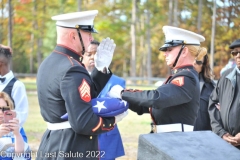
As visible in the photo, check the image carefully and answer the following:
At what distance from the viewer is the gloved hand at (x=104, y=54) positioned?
3.00m

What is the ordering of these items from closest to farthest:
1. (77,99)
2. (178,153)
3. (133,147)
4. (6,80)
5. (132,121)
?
(178,153), (77,99), (6,80), (133,147), (132,121)

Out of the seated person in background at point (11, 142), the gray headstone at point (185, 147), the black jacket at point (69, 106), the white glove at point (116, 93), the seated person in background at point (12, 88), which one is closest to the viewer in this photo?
the gray headstone at point (185, 147)

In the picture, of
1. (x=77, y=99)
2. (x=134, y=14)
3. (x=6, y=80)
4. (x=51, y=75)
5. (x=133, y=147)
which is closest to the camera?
(x=77, y=99)

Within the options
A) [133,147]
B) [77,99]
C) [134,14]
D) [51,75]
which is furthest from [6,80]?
[134,14]

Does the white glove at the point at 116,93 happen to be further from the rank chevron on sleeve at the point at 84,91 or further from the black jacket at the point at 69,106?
the rank chevron on sleeve at the point at 84,91

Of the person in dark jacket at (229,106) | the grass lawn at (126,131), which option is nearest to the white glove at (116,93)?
the person in dark jacket at (229,106)

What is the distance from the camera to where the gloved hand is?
3.00 meters

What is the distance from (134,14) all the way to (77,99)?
31.2 meters

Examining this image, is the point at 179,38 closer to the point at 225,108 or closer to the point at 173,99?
the point at 173,99

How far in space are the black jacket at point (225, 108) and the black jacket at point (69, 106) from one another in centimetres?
207

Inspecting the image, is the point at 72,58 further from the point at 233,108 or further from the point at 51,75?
the point at 233,108

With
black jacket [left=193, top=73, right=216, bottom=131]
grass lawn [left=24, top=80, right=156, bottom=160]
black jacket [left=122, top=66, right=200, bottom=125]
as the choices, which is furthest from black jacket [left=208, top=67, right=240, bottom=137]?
grass lawn [left=24, top=80, right=156, bottom=160]

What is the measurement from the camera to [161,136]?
2.49m

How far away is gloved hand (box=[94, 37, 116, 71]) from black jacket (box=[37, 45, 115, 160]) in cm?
20
